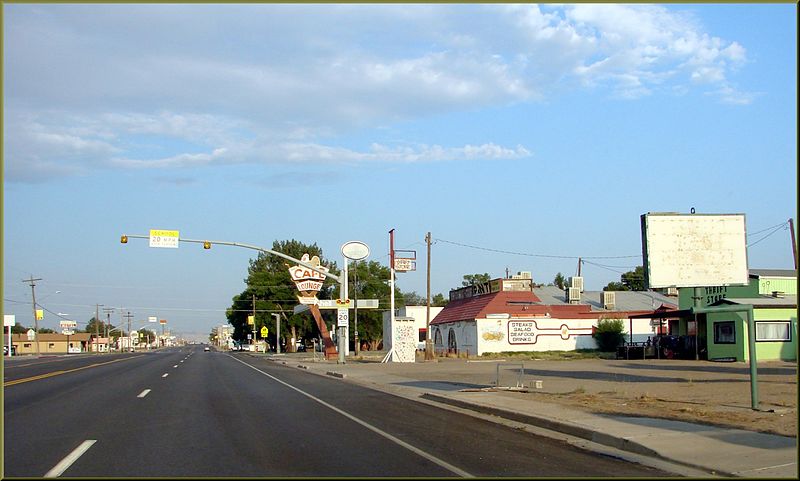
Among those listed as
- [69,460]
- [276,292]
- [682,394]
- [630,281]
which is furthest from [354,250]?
[630,281]

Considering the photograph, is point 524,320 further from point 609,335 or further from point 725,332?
point 725,332

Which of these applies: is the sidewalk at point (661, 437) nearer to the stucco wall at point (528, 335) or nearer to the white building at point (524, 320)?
the stucco wall at point (528, 335)

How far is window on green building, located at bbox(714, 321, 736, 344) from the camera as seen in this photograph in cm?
4108

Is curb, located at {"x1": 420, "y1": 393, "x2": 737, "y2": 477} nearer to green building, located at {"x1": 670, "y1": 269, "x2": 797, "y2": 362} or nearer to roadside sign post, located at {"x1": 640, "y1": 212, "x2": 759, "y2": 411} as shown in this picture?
roadside sign post, located at {"x1": 640, "y1": 212, "x2": 759, "y2": 411}

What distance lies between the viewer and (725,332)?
137 ft

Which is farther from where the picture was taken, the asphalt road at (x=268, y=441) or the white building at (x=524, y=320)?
the white building at (x=524, y=320)

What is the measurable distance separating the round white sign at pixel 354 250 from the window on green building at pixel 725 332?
20.9 m

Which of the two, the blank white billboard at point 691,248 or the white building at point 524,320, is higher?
the blank white billboard at point 691,248

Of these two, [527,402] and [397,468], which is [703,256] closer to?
[527,402]

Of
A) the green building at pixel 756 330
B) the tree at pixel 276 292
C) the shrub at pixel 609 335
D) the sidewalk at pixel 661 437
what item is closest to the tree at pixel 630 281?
the tree at pixel 276 292

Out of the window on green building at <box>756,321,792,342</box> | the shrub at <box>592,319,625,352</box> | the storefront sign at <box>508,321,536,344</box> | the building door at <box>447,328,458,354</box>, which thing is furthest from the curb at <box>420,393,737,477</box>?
the building door at <box>447,328,458,354</box>

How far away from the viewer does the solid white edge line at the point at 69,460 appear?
976 centimetres

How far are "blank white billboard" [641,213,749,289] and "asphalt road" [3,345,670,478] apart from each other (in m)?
9.63

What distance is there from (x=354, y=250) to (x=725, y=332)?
72.0 feet
